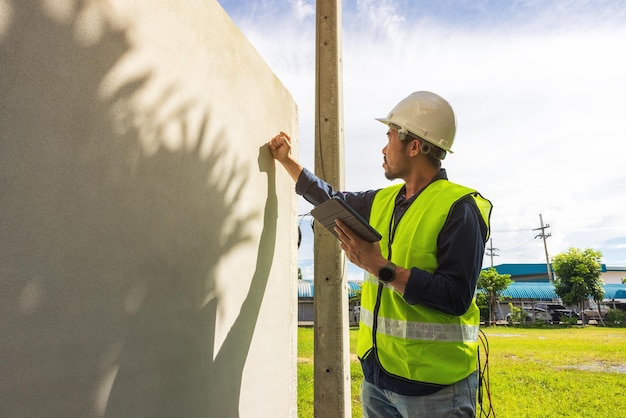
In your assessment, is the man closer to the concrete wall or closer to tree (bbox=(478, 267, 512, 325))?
the concrete wall

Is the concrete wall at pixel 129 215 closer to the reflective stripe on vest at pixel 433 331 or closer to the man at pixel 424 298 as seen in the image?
the man at pixel 424 298

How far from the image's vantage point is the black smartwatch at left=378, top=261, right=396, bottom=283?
1862mm

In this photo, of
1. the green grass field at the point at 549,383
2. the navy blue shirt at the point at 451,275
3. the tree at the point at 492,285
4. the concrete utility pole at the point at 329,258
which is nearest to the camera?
the navy blue shirt at the point at 451,275

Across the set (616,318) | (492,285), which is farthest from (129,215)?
(616,318)

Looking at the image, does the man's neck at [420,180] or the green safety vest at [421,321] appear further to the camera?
the man's neck at [420,180]

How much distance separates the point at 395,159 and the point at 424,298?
36.8 inches

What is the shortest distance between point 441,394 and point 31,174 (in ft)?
5.92

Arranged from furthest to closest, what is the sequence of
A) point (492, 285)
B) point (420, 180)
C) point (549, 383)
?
point (492, 285) → point (549, 383) → point (420, 180)

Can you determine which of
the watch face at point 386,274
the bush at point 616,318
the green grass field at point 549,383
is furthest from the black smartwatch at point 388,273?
the bush at point 616,318

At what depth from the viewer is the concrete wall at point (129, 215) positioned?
112cm

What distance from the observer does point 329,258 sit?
9.86 ft

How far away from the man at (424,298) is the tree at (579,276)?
102ft

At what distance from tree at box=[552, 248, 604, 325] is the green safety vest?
31.0m

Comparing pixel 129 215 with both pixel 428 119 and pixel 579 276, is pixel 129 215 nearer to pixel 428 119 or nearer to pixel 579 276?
pixel 428 119
